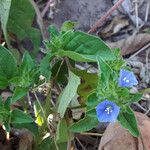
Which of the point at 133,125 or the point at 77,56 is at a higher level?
the point at 77,56

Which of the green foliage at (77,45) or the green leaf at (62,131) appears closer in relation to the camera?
the green foliage at (77,45)

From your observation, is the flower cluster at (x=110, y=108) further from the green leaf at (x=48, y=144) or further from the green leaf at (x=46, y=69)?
the green leaf at (x=48, y=144)

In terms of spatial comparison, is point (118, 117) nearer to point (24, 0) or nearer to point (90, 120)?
point (90, 120)

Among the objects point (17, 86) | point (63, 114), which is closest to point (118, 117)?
point (63, 114)

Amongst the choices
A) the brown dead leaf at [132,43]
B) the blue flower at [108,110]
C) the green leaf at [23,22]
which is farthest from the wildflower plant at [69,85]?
the brown dead leaf at [132,43]

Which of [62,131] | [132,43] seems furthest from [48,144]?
[132,43]
